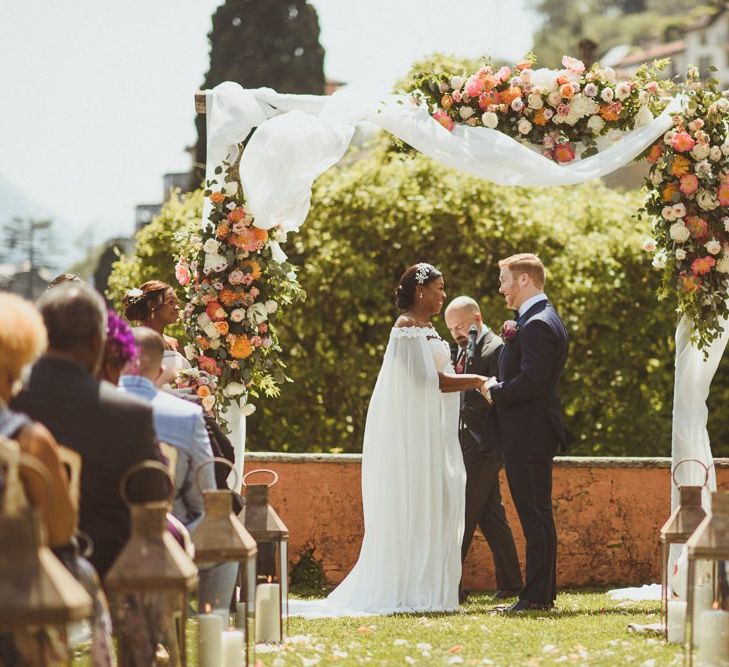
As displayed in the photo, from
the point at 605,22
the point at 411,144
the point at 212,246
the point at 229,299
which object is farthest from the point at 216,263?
the point at 605,22

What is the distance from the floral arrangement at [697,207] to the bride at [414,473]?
1.45m

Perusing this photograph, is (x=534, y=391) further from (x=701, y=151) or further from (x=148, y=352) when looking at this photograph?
(x=148, y=352)

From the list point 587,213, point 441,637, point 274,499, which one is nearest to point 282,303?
point 274,499

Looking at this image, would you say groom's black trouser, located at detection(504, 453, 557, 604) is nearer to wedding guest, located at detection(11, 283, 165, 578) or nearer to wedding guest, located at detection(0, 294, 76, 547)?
wedding guest, located at detection(11, 283, 165, 578)

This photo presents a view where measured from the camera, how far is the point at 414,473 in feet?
29.2

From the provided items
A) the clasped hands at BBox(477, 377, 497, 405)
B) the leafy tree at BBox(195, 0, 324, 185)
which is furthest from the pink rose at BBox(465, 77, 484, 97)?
the leafy tree at BBox(195, 0, 324, 185)

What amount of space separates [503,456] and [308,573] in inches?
77.6

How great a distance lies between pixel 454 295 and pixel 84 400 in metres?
8.87

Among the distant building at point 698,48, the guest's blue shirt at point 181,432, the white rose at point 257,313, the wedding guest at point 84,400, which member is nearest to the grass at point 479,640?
the guest's blue shirt at point 181,432

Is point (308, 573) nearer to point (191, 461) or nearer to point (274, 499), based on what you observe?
point (274, 499)

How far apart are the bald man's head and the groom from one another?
306 centimetres

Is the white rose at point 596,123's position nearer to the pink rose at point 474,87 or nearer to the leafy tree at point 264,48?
the pink rose at point 474,87

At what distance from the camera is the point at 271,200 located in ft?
29.2

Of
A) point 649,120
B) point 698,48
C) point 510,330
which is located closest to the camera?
point 510,330
